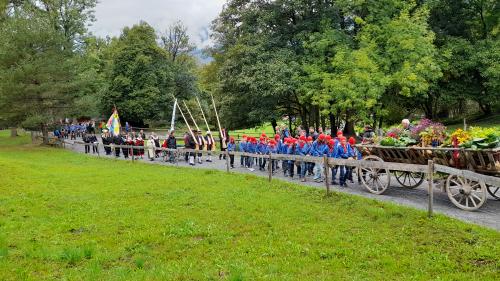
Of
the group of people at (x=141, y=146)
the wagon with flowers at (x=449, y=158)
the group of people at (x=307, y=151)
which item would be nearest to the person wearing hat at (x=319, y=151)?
the group of people at (x=307, y=151)

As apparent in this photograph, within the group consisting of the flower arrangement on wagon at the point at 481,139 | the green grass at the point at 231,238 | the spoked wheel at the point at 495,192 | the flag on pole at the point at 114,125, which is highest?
the flag on pole at the point at 114,125

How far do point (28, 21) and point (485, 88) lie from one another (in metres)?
33.3

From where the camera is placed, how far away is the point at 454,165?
419 inches

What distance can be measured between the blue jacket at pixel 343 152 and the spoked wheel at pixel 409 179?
5.27 feet

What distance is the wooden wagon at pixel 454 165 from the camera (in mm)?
9750

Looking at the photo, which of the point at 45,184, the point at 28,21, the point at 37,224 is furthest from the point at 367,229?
the point at 28,21

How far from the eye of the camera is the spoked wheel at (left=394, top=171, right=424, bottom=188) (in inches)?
513

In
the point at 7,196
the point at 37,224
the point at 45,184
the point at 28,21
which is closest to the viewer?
the point at 37,224

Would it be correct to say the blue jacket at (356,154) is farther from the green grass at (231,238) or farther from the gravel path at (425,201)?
the green grass at (231,238)

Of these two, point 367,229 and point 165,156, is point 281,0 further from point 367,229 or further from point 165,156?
point 367,229

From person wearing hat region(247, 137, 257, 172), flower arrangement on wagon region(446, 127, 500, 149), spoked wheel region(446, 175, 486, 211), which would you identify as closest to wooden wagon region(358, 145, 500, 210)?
spoked wheel region(446, 175, 486, 211)

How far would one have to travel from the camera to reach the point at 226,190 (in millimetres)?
13602

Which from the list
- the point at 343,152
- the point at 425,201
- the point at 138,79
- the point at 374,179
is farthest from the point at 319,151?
the point at 138,79

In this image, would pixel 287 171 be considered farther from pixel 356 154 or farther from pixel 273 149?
pixel 356 154
